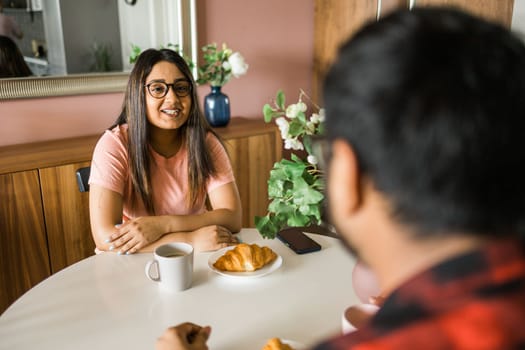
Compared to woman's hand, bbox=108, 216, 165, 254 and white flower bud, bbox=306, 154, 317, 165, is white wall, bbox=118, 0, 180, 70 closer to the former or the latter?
woman's hand, bbox=108, 216, 165, 254

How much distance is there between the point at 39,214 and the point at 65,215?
0.36 ft

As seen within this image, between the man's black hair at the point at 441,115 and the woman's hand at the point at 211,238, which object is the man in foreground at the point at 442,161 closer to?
the man's black hair at the point at 441,115

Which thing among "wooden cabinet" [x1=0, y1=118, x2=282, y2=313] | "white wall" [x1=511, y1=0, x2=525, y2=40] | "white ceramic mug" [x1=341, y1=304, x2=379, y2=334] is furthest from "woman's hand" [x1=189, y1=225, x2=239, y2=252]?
"white wall" [x1=511, y1=0, x2=525, y2=40]

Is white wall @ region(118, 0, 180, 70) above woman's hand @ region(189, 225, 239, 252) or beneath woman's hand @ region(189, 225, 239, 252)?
above

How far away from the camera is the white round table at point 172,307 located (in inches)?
38.0

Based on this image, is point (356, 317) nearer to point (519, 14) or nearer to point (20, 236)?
point (20, 236)

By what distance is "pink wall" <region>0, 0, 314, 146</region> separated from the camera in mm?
2432

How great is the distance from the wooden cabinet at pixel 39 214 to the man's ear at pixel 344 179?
1.87 m

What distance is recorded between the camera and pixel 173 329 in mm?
878

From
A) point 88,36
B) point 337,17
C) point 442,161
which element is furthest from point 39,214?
point 337,17

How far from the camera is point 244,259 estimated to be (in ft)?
4.02

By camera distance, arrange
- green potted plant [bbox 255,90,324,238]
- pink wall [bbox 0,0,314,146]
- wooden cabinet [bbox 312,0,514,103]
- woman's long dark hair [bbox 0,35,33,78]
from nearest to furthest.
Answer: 1. green potted plant [bbox 255,90,324,238]
2. woman's long dark hair [bbox 0,35,33,78]
3. pink wall [bbox 0,0,314,146]
4. wooden cabinet [bbox 312,0,514,103]

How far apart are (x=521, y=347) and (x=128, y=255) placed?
112 cm

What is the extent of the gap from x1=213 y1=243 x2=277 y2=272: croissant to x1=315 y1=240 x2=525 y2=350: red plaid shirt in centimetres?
75
